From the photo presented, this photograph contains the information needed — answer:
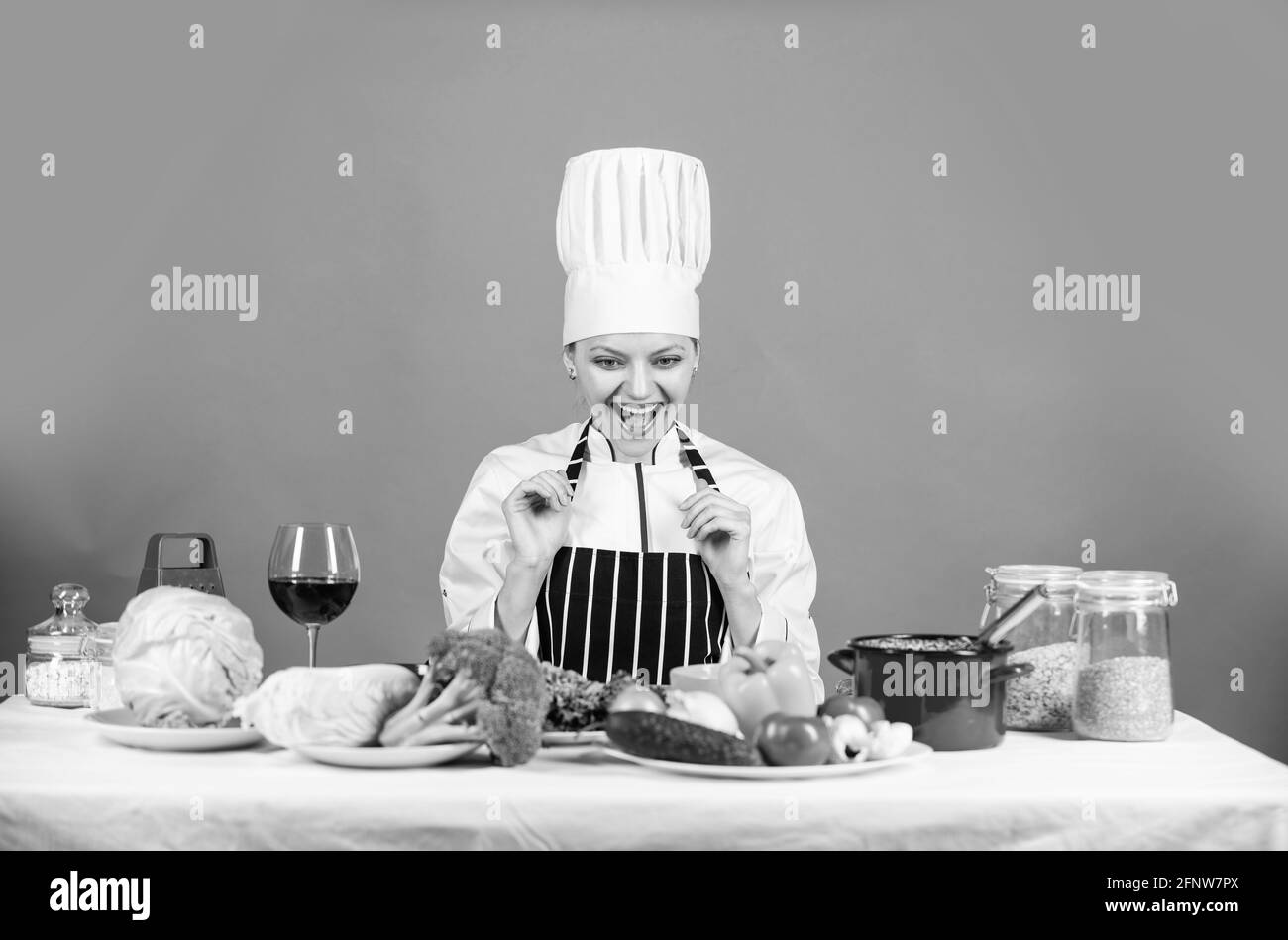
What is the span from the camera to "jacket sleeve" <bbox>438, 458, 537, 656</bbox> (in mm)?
3082

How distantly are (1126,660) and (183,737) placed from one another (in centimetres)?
128

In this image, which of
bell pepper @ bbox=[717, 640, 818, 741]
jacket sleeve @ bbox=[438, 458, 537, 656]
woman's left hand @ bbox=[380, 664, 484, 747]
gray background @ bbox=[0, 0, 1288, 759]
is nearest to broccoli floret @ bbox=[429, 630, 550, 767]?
woman's left hand @ bbox=[380, 664, 484, 747]

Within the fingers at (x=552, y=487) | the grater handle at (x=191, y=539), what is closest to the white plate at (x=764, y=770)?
the fingers at (x=552, y=487)

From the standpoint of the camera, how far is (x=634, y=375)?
2855 millimetres

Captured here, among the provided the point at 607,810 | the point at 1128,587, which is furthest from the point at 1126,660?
the point at 607,810

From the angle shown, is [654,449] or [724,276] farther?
[724,276]

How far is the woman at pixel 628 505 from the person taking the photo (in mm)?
2842

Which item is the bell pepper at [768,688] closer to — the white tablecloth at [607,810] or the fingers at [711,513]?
the white tablecloth at [607,810]

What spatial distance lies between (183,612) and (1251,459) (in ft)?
11.6

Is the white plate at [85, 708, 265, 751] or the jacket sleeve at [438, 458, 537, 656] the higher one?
the jacket sleeve at [438, 458, 537, 656]

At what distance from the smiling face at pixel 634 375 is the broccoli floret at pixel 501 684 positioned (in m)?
1.28

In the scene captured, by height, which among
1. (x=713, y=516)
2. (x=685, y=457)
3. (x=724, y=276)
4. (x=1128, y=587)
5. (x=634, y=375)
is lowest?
(x=1128, y=587)

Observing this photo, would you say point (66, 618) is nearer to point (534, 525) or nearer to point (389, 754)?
point (534, 525)

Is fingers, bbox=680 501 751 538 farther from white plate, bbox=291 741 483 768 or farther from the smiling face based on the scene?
white plate, bbox=291 741 483 768
